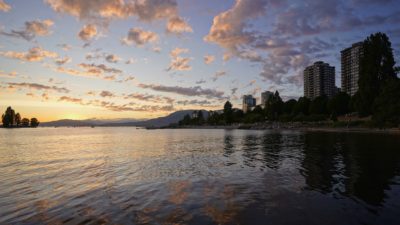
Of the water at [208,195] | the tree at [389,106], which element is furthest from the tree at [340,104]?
the water at [208,195]

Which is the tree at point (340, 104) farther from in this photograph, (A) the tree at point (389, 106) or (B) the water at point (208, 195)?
(B) the water at point (208, 195)

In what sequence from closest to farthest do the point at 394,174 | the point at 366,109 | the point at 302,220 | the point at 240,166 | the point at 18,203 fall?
the point at 302,220 < the point at 18,203 < the point at 394,174 < the point at 240,166 < the point at 366,109

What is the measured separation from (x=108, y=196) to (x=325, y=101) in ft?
644

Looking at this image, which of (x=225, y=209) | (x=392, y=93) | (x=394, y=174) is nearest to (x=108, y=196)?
(x=225, y=209)

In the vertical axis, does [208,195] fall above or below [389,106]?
below

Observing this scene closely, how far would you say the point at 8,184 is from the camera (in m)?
24.9

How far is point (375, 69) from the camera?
381 feet

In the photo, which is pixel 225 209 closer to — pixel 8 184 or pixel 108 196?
pixel 108 196

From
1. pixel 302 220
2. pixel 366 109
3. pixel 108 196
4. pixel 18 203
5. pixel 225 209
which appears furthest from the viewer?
pixel 366 109

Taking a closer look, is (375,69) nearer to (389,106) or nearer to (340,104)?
(389,106)

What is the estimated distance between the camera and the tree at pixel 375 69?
380 ft

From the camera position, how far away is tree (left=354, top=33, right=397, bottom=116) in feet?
380

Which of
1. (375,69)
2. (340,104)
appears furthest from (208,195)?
(340,104)

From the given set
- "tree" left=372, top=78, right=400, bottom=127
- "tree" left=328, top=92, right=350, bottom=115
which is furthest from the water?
"tree" left=328, top=92, right=350, bottom=115
